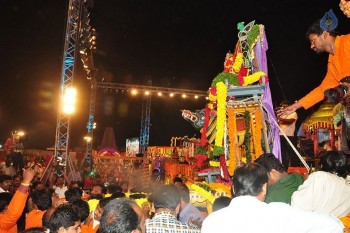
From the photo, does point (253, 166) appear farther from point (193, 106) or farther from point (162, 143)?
point (162, 143)

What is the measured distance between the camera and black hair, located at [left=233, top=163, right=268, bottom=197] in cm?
263

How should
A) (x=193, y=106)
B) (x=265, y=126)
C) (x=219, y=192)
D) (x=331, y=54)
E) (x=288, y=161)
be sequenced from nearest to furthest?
(x=331, y=54) < (x=219, y=192) < (x=265, y=126) < (x=288, y=161) < (x=193, y=106)

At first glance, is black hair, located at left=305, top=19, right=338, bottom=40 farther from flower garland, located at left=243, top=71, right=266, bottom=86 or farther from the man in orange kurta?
flower garland, located at left=243, top=71, right=266, bottom=86

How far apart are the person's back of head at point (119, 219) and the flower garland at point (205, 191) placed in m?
3.34

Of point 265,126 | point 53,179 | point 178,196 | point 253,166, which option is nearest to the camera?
point 253,166

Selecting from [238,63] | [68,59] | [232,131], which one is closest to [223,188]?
[232,131]

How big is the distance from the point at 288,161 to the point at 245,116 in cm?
238

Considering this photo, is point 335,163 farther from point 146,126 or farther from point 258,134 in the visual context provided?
point 146,126

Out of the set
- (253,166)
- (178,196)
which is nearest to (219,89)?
(178,196)

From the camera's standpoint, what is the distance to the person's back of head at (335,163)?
3.60 m

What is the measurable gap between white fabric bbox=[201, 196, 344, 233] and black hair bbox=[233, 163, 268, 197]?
0.24m

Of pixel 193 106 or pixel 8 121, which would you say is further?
pixel 193 106

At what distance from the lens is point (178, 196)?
11.8 ft

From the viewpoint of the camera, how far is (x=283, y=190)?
3553 mm
